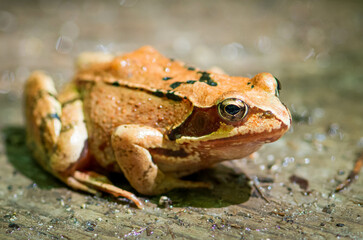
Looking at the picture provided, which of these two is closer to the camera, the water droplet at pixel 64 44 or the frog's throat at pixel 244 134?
the frog's throat at pixel 244 134

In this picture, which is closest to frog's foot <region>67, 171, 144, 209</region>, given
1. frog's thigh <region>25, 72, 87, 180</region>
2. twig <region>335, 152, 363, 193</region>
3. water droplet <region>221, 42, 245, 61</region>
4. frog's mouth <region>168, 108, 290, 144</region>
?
frog's thigh <region>25, 72, 87, 180</region>

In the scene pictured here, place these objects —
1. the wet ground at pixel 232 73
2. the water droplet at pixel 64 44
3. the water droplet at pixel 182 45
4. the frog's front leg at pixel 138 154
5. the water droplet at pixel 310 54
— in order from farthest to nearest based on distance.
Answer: the water droplet at pixel 64 44 < the water droplet at pixel 182 45 < the water droplet at pixel 310 54 < the frog's front leg at pixel 138 154 < the wet ground at pixel 232 73

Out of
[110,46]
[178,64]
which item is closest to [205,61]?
[110,46]

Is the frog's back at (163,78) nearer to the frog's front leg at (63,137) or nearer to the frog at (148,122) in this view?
the frog at (148,122)

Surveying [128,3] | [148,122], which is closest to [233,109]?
[148,122]

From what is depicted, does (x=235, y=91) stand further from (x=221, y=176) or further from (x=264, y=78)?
(x=221, y=176)

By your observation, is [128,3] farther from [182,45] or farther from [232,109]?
[232,109]

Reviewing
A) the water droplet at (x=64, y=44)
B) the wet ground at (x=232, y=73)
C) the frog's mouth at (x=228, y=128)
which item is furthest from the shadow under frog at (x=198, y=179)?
the water droplet at (x=64, y=44)
